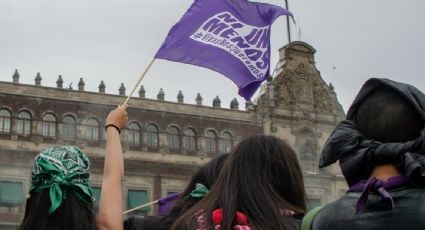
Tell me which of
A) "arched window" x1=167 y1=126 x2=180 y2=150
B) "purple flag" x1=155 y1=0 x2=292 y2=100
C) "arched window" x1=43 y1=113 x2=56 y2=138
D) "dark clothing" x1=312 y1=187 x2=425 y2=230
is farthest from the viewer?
"arched window" x1=167 y1=126 x2=180 y2=150

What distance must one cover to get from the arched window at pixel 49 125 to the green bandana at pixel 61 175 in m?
27.6

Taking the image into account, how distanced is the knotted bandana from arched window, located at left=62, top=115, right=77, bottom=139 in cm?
2874

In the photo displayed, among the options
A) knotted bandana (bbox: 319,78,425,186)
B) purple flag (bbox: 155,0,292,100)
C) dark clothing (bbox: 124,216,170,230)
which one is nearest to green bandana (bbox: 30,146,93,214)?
dark clothing (bbox: 124,216,170,230)

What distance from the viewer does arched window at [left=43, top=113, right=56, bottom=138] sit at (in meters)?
30.6

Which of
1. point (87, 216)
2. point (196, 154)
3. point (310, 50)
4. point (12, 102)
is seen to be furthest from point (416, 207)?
point (310, 50)

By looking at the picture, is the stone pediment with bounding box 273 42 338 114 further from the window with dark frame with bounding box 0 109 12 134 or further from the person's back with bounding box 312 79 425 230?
the person's back with bounding box 312 79 425 230

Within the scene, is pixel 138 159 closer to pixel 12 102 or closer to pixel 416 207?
pixel 12 102

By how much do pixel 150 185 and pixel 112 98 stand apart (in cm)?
420

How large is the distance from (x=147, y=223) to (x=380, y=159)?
4.47 ft

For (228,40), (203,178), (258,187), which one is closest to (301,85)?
(228,40)

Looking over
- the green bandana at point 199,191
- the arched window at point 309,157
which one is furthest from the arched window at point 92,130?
the green bandana at point 199,191

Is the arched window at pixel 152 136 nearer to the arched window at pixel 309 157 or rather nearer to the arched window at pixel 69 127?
the arched window at pixel 69 127

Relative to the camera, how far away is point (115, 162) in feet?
12.6

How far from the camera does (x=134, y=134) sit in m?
32.3
